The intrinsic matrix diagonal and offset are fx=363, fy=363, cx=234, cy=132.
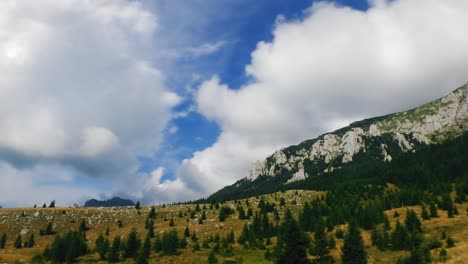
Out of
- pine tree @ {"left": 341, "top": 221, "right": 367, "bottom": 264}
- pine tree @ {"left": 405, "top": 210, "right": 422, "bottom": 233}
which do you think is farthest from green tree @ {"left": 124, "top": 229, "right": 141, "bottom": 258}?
pine tree @ {"left": 405, "top": 210, "right": 422, "bottom": 233}

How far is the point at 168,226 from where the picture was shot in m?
110

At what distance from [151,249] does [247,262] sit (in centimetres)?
2445

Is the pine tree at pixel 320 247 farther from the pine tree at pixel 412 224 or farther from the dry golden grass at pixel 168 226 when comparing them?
the pine tree at pixel 412 224

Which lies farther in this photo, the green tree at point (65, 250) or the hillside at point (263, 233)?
the green tree at point (65, 250)

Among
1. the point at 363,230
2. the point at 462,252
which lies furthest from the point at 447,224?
the point at 462,252

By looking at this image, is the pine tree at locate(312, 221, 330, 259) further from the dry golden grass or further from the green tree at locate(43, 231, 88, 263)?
the green tree at locate(43, 231, 88, 263)

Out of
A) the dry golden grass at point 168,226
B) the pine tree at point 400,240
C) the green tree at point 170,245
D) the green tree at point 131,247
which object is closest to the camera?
the pine tree at point 400,240

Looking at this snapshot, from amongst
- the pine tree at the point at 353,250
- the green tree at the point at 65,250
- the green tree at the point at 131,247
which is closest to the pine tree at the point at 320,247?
the pine tree at the point at 353,250

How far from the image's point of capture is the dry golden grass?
69688mm

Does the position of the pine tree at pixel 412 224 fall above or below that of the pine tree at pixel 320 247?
above

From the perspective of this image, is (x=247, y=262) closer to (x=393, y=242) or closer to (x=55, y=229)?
(x=393, y=242)

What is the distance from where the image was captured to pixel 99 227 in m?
116

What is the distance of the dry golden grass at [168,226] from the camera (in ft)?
229

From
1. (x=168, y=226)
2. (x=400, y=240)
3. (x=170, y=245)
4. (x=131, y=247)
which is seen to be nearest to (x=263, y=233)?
(x=170, y=245)
